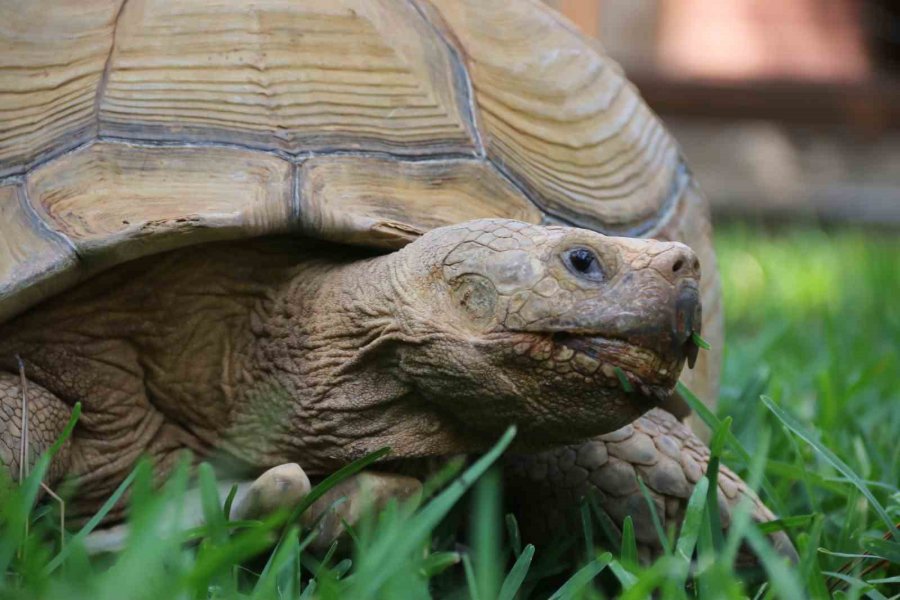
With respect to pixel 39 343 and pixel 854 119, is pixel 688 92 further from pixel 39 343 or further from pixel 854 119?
pixel 39 343

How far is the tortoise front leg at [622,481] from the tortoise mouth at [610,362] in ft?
0.94

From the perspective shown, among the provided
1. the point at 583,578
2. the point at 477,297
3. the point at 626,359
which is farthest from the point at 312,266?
the point at 583,578

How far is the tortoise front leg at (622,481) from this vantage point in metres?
1.84

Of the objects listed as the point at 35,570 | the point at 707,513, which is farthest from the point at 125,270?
the point at 707,513

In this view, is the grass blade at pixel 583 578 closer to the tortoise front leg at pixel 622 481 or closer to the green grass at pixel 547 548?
the green grass at pixel 547 548

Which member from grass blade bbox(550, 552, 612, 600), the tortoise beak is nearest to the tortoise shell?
the tortoise beak

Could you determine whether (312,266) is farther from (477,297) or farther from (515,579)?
(515,579)

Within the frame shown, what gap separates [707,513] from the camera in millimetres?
1595

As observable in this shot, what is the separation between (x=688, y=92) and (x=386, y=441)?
6.52 metres

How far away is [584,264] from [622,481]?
42 centimetres

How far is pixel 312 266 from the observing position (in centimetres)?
187

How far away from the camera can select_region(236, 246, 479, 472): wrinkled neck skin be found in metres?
1.72

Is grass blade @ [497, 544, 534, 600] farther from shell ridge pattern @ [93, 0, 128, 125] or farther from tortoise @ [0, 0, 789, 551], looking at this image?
shell ridge pattern @ [93, 0, 128, 125]

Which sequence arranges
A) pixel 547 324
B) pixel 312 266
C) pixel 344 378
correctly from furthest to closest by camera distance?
1. pixel 312 266
2. pixel 344 378
3. pixel 547 324
